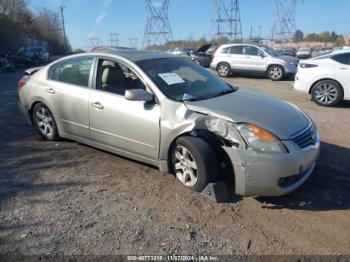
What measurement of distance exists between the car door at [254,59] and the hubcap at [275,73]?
0.48 meters

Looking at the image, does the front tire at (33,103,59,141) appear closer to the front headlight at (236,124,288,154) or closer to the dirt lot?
the dirt lot

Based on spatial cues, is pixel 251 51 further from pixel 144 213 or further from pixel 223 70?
pixel 144 213

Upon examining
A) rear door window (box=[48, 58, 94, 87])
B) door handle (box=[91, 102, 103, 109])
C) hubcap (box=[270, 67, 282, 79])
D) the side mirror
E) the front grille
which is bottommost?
hubcap (box=[270, 67, 282, 79])

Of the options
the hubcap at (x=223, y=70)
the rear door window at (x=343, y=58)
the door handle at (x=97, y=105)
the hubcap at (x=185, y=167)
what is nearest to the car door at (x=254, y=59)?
the hubcap at (x=223, y=70)

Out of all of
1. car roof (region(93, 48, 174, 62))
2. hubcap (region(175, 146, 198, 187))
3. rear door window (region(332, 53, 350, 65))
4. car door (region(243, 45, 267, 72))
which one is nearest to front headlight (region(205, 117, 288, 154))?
hubcap (region(175, 146, 198, 187))

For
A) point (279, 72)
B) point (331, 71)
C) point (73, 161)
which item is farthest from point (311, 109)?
point (279, 72)

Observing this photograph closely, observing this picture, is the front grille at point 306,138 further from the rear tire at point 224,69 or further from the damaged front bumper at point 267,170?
the rear tire at point 224,69

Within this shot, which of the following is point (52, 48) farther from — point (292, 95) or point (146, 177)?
point (146, 177)

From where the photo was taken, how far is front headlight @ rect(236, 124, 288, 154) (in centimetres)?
336

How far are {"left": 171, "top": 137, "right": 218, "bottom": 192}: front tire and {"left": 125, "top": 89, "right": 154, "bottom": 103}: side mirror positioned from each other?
64cm

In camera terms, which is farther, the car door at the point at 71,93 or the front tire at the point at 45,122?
the front tire at the point at 45,122

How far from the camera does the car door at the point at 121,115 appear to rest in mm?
4016

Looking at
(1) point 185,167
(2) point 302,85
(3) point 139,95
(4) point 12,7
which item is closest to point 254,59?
(2) point 302,85

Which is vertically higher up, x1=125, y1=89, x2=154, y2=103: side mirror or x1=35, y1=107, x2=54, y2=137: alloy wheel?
x1=125, y1=89, x2=154, y2=103: side mirror
